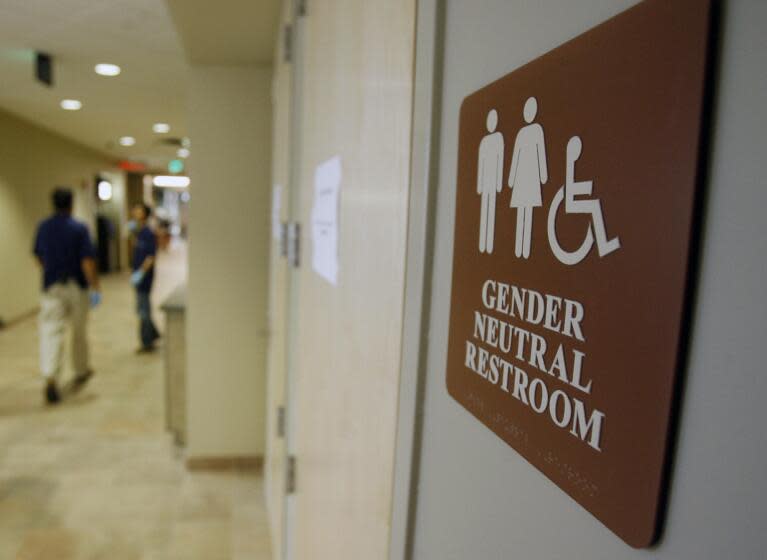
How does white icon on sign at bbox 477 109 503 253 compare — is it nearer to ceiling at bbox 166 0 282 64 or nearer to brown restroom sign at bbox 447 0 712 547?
brown restroom sign at bbox 447 0 712 547

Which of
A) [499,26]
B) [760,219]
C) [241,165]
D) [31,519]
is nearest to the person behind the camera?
[760,219]

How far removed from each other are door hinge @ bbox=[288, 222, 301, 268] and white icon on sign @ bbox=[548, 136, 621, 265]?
4.26 feet

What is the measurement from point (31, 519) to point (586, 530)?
324cm

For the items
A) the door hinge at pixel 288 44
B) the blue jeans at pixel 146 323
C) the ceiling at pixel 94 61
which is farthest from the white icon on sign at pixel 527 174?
the blue jeans at pixel 146 323

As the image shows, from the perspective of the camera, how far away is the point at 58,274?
4.13m

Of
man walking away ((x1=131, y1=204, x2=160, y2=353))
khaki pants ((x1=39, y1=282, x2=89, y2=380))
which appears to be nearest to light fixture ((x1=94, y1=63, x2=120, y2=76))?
man walking away ((x1=131, y1=204, x2=160, y2=353))

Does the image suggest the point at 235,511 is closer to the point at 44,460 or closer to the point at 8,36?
the point at 44,460

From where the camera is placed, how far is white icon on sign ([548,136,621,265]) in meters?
0.31

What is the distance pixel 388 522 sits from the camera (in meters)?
0.68

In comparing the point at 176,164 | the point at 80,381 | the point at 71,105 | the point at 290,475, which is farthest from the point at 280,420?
the point at 176,164

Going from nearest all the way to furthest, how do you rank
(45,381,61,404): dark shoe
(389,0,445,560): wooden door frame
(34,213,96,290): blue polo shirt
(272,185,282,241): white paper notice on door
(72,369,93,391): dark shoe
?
(389,0,445,560): wooden door frame
(272,185,282,241): white paper notice on door
(34,213,96,290): blue polo shirt
(45,381,61,404): dark shoe
(72,369,93,391): dark shoe

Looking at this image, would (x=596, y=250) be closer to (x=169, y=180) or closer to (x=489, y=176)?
(x=489, y=176)

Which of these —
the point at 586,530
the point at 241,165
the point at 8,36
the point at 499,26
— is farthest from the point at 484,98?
the point at 8,36

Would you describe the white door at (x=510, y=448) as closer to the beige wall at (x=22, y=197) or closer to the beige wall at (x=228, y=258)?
the beige wall at (x=228, y=258)
